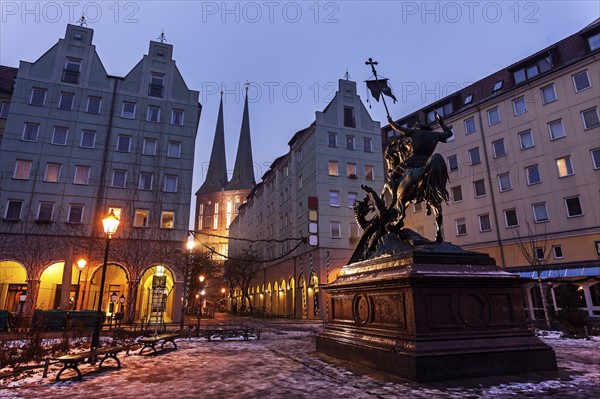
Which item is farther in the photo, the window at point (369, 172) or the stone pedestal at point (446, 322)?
the window at point (369, 172)

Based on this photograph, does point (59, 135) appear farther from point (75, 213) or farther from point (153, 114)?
point (153, 114)

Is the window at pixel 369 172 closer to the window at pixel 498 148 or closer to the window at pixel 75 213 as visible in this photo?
the window at pixel 498 148

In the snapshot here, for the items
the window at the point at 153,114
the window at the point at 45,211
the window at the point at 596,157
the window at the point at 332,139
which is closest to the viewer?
the window at the point at 596,157

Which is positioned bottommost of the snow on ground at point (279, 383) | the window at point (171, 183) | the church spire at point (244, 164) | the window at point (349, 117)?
the snow on ground at point (279, 383)

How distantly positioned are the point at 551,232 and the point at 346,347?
2669 centimetres

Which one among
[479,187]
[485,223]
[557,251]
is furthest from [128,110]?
[557,251]

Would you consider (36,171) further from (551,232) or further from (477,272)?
(551,232)

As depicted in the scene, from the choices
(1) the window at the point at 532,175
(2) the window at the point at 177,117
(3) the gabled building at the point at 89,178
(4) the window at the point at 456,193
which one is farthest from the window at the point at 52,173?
(1) the window at the point at 532,175

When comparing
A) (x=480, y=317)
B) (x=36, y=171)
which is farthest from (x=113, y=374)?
(x=36, y=171)

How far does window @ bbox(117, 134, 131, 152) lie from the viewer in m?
31.6

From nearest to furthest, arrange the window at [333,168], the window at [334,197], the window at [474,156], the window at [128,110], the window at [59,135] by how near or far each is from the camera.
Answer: the window at [59,135] → the window at [128,110] → the window at [474,156] → the window at [334,197] → the window at [333,168]

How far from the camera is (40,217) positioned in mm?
28438

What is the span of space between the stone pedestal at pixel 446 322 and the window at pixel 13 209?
97.4 ft

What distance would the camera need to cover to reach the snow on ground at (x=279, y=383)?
593 cm
